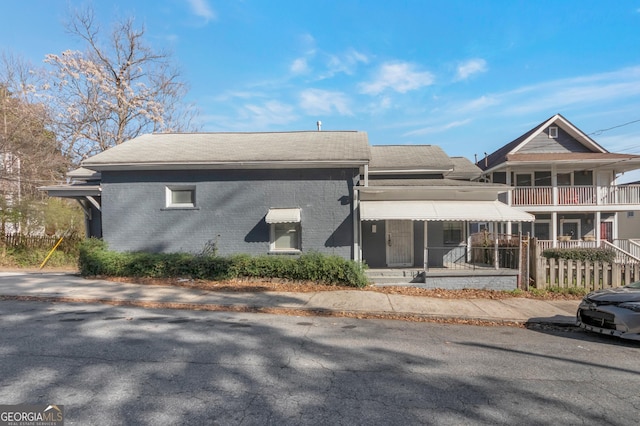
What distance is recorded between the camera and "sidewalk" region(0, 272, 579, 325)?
816cm

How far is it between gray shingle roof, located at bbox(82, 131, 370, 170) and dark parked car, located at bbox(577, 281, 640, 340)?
6821 mm

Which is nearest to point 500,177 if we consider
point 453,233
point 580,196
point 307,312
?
point 580,196

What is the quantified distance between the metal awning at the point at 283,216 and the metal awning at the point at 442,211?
2064 millimetres

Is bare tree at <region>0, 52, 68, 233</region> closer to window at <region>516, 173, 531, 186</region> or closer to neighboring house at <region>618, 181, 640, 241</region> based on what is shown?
window at <region>516, 173, 531, 186</region>

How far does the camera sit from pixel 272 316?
775 cm

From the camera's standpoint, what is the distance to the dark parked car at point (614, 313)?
20.3 feet

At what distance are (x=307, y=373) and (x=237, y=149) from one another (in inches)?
405

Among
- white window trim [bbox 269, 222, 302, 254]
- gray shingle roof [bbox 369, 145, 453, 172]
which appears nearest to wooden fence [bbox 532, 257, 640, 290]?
gray shingle roof [bbox 369, 145, 453, 172]

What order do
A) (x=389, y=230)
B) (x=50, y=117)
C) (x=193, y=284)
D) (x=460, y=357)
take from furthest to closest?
(x=50, y=117)
(x=389, y=230)
(x=193, y=284)
(x=460, y=357)

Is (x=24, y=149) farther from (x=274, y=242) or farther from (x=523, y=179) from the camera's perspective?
(x=523, y=179)

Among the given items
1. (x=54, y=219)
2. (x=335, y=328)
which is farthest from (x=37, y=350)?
(x=54, y=219)

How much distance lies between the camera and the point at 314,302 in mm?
8812

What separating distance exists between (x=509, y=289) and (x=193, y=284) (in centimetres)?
934

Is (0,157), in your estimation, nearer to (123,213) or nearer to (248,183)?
(123,213)
